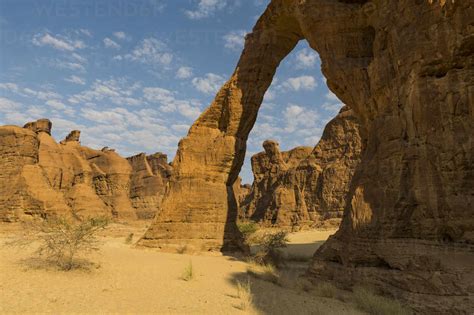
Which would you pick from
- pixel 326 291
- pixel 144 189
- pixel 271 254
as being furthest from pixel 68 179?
pixel 326 291

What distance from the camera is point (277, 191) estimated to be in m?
44.4

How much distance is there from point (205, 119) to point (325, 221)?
26790 mm

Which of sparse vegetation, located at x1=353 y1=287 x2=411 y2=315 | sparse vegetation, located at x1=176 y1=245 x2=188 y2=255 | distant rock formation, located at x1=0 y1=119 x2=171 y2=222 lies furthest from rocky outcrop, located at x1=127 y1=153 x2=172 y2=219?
sparse vegetation, located at x1=353 y1=287 x2=411 y2=315

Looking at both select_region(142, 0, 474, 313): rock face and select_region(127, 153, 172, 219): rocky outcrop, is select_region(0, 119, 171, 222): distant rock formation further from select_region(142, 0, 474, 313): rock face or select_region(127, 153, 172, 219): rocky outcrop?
select_region(142, 0, 474, 313): rock face

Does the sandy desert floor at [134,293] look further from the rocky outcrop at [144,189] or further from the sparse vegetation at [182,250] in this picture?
the rocky outcrop at [144,189]

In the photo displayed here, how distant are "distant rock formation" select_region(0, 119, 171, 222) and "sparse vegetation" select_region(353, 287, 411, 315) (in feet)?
90.6

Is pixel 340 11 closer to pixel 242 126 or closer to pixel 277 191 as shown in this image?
pixel 242 126

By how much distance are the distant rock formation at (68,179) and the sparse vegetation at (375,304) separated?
27.6m

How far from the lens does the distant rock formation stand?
1086 inches

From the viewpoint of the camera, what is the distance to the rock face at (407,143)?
7.00 metres

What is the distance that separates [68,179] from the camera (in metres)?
41.9

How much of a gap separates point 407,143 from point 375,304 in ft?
12.6

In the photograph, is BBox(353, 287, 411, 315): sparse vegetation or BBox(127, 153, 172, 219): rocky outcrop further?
BBox(127, 153, 172, 219): rocky outcrop

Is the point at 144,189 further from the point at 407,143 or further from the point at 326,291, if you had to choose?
the point at 407,143
